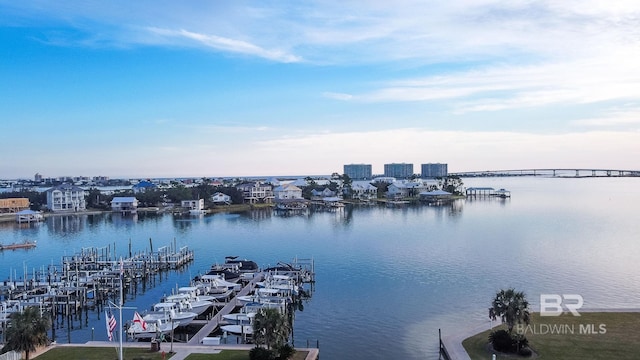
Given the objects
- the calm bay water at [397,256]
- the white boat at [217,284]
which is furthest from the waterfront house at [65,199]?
the white boat at [217,284]

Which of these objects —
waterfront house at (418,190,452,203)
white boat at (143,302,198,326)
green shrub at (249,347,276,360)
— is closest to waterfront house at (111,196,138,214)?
waterfront house at (418,190,452,203)

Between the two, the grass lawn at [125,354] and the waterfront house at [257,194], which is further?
the waterfront house at [257,194]

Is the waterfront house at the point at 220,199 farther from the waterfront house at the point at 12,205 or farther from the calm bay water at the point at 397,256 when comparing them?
the waterfront house at the point at 12,205

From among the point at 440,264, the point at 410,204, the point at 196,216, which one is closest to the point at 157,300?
the point at 440,264

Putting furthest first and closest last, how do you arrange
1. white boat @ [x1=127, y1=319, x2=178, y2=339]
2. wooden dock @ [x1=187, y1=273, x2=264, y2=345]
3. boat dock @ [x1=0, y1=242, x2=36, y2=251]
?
boat dock @ [x1=0, y1=242, x2=36, y2=251], white boat @ [x1=127, y1=319, x2=178, y2=339], wooden dock @ [x1=187, y1=273, x2=264, y2=345]

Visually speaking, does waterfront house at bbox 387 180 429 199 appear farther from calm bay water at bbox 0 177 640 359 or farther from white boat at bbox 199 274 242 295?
white boat at bbox 199 274 242 295

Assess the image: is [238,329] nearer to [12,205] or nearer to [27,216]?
[27,216]

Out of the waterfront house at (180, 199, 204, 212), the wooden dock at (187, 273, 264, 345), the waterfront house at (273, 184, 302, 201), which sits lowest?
the wooden dock at (187, 273, 264, 345)

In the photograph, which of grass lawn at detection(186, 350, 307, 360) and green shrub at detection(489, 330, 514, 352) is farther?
grass lawn at detection(186, 350, 307, 360)
